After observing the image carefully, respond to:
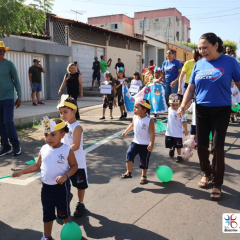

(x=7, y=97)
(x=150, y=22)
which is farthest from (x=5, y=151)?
(x=150, y=22)

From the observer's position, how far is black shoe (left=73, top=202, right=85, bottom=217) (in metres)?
3.52

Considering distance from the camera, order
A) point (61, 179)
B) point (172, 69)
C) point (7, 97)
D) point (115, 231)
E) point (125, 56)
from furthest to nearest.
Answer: point (125, 56) < point (172, 69) < point (7, 97) < point (115, 231) < point (61, 179)

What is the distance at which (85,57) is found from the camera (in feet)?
64.7

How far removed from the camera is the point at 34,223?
11.1 feet

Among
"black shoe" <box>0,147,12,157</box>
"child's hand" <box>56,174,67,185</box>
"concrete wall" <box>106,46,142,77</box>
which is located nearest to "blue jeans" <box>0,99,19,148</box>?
"black shoe" <box>0,147,12,157</box>

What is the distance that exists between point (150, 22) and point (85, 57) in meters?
38.7

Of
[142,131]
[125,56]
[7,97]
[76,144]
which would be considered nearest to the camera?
[76,144]

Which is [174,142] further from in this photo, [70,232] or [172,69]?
[172,69]

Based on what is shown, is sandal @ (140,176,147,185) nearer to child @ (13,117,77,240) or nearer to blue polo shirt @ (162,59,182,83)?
child @ (13,117,77,240)

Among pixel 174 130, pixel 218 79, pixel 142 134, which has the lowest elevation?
pixel 174 130

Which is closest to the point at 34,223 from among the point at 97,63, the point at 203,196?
the point at 203,196

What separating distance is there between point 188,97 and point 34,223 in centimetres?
256

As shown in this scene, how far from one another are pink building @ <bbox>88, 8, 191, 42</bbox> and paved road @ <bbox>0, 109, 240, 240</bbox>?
43.8 metres

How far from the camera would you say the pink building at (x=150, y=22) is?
153 feet
